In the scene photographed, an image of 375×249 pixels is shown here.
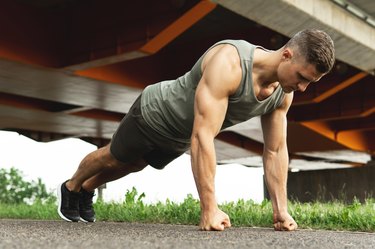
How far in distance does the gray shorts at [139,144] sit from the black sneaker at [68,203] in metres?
0.85

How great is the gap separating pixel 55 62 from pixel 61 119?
7.36 meters

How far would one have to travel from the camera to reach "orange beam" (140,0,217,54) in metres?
11.6

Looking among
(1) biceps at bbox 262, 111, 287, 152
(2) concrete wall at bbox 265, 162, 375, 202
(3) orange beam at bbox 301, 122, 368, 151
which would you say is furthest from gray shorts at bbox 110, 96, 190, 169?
(2) concrete wall at bbox 265, 162, 375, 202

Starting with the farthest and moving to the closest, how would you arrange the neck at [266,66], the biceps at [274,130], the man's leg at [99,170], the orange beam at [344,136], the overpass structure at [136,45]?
the orange beam at [344,136], the overpass structure at [136,45], the man's leg at [99,170], the biceps at [274,130], the neck at [266,66]

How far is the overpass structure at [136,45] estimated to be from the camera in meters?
12.3

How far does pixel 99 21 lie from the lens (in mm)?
13508

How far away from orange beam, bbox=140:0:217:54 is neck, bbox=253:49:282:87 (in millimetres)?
7235

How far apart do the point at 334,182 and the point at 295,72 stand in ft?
60.9

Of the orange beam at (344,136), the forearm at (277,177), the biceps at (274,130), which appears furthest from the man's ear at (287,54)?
the orange beam at (344,136)

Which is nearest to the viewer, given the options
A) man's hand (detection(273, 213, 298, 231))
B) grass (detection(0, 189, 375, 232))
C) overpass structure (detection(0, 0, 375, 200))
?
man's hand (detection(273, 213, 298, 231))

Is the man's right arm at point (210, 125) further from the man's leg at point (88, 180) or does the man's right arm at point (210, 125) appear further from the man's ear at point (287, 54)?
the man's leg at point (88, 180)

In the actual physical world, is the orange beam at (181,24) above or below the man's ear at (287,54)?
above

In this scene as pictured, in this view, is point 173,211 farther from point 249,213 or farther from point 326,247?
point 326,247

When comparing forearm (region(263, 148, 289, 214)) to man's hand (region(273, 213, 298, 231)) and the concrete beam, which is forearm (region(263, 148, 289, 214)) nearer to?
man's hand (region(273, 213, 298, 231))
